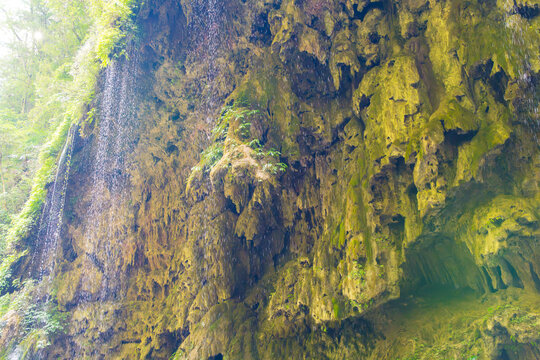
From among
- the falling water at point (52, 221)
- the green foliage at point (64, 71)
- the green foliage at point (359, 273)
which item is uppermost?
the green foliage at point (64, 71)

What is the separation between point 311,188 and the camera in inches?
324

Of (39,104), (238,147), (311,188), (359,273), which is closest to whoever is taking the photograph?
(359,273)

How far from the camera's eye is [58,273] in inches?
464

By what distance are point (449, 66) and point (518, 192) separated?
9.58ft

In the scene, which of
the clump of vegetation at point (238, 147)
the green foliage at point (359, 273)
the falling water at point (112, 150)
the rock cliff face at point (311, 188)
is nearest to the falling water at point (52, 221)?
the rock cliff face at point (311, 188)

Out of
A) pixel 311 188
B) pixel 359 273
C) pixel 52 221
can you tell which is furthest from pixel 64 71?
pixel 359 273

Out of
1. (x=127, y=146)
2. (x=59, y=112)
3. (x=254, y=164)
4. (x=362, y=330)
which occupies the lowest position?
(x=362, y=330)

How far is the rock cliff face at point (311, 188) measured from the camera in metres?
5.29

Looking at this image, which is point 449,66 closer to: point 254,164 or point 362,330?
point 254,164

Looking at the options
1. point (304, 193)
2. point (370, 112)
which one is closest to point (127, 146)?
point (304, 193)

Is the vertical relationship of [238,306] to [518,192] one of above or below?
below

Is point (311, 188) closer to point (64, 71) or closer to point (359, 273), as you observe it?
point (359, 273)

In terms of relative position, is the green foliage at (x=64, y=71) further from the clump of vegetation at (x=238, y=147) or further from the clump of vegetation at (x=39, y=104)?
the clump of vegetation at (x=238, y=147)

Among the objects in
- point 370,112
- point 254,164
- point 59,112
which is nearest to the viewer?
point 370,112
